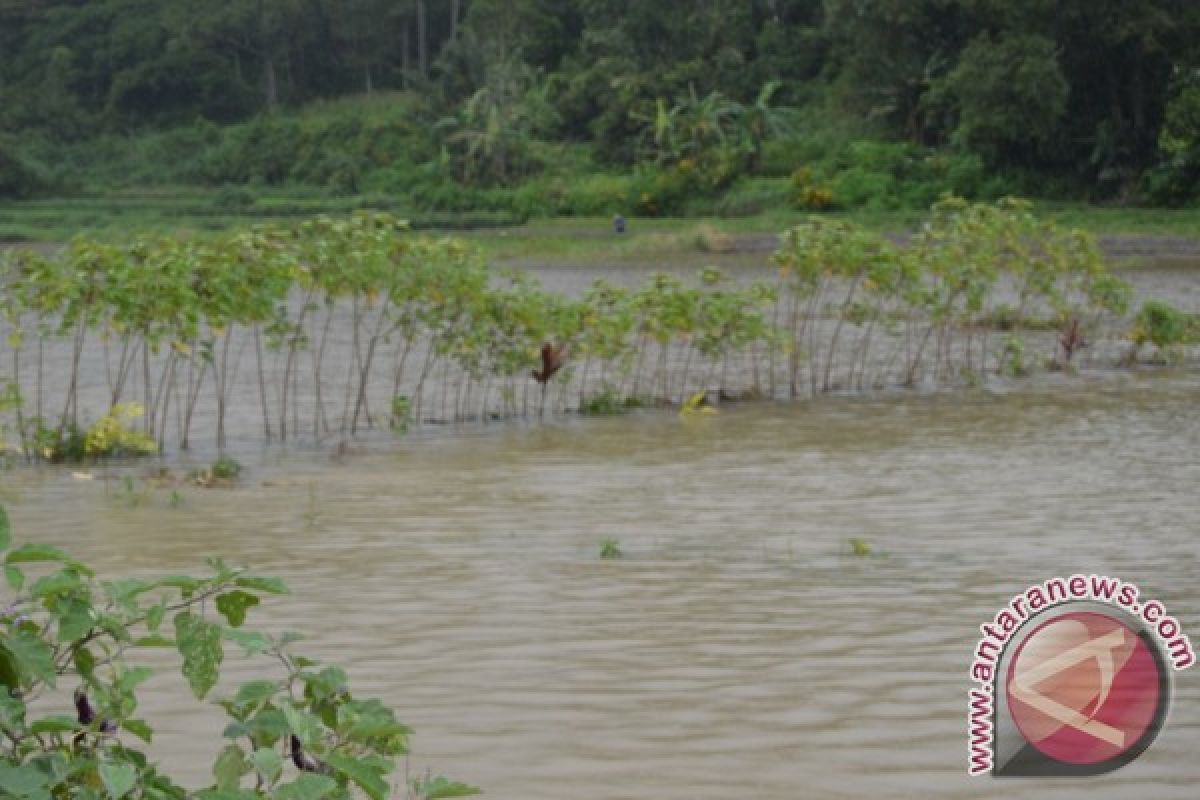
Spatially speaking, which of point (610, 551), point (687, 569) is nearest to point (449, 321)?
point (610, 551)

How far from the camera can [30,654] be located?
3.35 metres

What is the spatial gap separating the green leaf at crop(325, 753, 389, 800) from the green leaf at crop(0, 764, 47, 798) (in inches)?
18.1

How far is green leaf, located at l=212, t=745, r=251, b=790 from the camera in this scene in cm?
351

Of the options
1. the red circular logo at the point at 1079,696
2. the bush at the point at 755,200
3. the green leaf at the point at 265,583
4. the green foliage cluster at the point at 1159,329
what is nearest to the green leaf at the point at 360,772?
the green leaf at the point at 265,583

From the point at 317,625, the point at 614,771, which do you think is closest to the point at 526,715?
the point at 614,771

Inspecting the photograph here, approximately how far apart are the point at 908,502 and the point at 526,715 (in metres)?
4.90

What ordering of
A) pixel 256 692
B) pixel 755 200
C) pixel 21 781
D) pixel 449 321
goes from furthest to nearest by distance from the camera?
pixel 755 200 < pixel 449 321 < pixel 256 692 < pixel 21 781

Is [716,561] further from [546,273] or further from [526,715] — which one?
[546,273]

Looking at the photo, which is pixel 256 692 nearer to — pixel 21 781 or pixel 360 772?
pixel 360 772

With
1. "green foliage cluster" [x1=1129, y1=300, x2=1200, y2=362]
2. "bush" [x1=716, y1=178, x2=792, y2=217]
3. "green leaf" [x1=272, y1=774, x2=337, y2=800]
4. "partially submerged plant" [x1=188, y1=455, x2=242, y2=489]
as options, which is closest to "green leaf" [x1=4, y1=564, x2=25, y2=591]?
"green leaf" [x1=272, y1=774, x2=337, y2=800]

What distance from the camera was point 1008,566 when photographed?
8.51 meters

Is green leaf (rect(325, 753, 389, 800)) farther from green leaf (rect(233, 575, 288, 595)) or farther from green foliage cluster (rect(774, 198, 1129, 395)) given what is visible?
green foliage cluster (rect(774, 198, 1129, 395))

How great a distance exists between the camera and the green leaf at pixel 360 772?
131 inches

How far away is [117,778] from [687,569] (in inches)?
218
